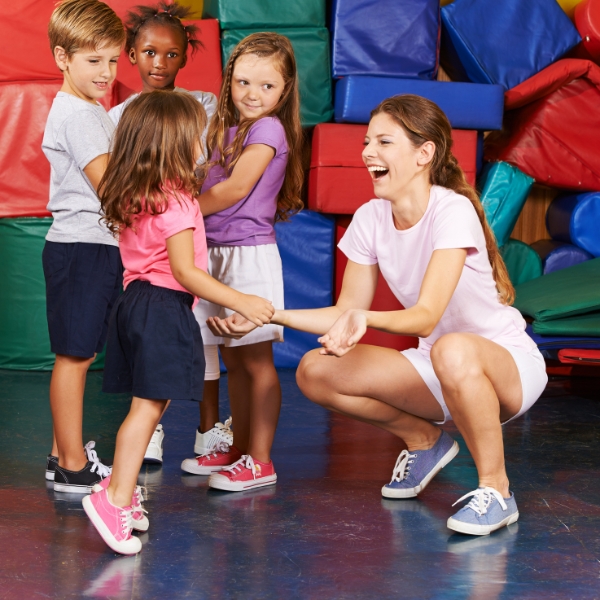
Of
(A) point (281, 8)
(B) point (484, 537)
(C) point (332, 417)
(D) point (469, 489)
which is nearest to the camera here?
(B) point (484, 537)

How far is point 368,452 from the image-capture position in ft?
8.87

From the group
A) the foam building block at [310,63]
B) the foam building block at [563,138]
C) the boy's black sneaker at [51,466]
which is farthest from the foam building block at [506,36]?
the boy's black sneaker at [51,466]

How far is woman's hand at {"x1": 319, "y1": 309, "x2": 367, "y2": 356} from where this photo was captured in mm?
1862

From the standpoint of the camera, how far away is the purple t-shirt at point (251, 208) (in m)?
2.36

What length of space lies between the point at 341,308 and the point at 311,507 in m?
0.50

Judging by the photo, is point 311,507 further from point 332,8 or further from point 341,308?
point 332,8

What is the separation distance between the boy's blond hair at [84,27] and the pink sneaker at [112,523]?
112cm

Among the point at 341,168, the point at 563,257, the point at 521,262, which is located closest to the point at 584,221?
the point at 563,257

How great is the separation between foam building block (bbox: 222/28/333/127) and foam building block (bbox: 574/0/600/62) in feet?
3.91

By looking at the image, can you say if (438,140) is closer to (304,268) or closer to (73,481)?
(73,481)

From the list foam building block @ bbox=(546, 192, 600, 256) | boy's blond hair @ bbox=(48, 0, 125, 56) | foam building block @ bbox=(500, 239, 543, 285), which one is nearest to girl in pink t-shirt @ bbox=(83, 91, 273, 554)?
boy's blond hair @ bbox=(48, 0, 125, 56)

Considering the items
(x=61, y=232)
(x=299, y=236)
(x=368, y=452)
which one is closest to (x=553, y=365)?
(x=299, y=236)

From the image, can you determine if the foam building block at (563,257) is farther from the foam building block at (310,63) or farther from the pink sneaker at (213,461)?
the pink sneaker at (213,461)

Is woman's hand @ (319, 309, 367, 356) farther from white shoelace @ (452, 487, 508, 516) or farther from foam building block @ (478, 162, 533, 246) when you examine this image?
foam building block @ (478, 162, 533, 246)
